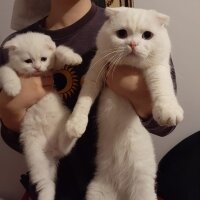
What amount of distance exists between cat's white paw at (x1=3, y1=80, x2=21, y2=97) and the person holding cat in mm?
23

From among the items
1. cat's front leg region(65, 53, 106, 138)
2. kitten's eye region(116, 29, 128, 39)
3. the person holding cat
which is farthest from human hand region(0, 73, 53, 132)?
kitten's eye region(116, 29, 128, 39)

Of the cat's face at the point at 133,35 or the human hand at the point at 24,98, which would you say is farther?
the human hand at the point at 24,98

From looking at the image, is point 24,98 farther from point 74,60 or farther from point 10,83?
point 74,60

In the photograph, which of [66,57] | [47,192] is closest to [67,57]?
[66,57]

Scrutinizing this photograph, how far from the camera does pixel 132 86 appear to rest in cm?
74

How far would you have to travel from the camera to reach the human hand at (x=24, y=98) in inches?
33.1

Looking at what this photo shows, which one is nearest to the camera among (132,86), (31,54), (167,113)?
(167,113)

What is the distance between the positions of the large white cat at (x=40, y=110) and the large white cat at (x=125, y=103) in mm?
98

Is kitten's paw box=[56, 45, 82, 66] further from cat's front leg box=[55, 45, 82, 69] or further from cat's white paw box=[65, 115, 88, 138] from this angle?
cat's white paw box=[65, 115, 88, 138]

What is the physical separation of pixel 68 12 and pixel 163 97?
0.47 m

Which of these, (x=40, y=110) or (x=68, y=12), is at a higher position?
(x=68, y=12)

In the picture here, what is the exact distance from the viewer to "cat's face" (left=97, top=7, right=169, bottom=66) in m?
0.69

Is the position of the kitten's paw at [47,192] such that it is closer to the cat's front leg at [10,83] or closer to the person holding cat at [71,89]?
the person holding cat at [71,89]

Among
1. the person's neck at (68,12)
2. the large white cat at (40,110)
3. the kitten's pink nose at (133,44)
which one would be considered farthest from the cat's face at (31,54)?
the kitten's pink nose at (133,44)
